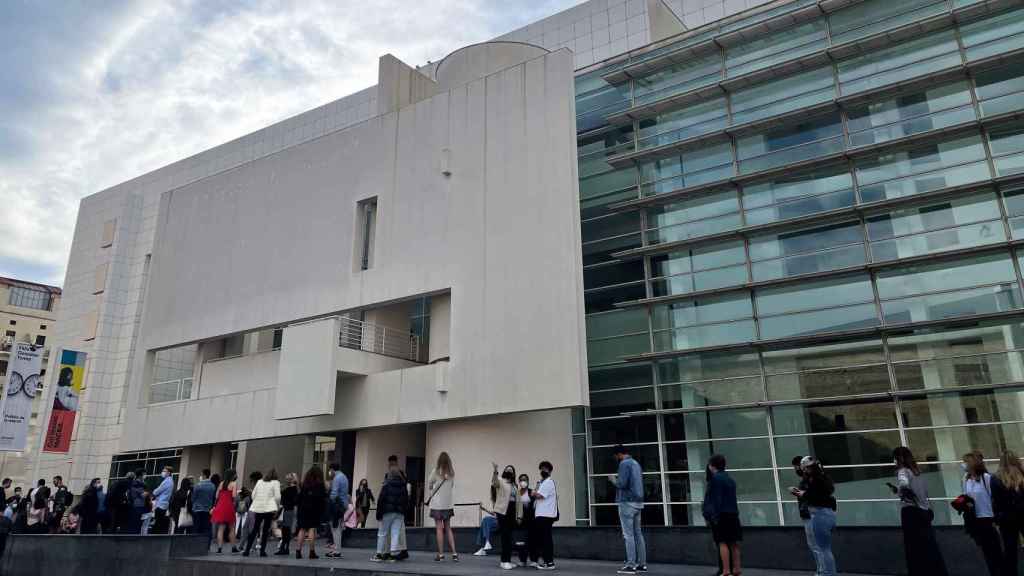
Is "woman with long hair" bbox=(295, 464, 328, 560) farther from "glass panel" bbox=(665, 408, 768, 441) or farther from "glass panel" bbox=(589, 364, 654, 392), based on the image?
"glass panel" bbox=(665, 408, 768, 441)

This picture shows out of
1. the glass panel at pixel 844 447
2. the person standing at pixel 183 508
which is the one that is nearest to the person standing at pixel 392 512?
the person standing at pixel 183 508

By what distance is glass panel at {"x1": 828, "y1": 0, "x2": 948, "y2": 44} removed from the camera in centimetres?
1808

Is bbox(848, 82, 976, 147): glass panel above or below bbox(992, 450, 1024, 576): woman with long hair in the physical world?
above

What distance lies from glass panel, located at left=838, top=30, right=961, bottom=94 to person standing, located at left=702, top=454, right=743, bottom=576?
1299 centimetres

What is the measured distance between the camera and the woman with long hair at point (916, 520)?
8773mm

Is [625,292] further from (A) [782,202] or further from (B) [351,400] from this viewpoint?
(B) [351,400]

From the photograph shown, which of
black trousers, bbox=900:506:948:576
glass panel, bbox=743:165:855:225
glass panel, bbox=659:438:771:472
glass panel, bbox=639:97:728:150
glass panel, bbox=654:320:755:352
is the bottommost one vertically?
black trousers, bbox=900:506:948:576

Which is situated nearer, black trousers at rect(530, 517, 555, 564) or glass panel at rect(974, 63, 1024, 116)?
black trousers at rect(530, 517, 555, 564)

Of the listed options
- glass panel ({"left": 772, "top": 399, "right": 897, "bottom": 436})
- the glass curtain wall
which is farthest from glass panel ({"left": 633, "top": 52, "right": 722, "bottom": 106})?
glass panel ({"left": 772, "top": 399, "right": 897, "bottom": 436})

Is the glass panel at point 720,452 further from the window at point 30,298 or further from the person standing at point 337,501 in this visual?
the window at point 30,298

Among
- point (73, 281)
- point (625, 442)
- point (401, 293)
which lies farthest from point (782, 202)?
point (73, 281)

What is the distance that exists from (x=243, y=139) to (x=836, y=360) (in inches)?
1216

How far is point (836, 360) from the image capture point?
16.9 m

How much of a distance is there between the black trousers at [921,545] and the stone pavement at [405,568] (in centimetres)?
267
